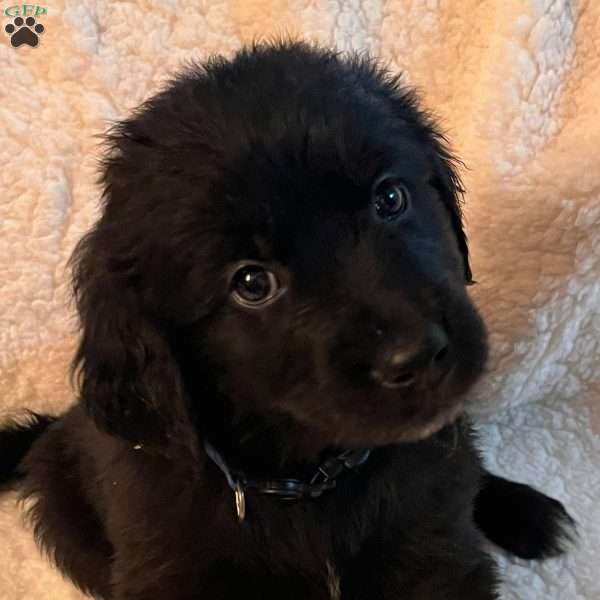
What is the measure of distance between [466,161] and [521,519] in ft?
2.39

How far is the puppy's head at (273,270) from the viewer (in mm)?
1192

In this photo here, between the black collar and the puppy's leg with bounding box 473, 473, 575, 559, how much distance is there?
0.53 metres

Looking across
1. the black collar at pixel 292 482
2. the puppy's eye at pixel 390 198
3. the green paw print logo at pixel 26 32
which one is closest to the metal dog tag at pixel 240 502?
the black collar at pixel 292 482

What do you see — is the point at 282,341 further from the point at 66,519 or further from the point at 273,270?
the point at 66,519

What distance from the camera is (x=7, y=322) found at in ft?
6.93

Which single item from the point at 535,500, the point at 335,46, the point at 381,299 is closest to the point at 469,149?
the point at 335,46

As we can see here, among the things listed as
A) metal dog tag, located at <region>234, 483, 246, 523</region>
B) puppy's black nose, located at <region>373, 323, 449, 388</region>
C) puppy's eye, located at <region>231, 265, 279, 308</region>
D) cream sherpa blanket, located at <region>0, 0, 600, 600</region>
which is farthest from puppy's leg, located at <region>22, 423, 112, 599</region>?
puppy's black nose, located at <region>373, 323, 449, 388</region>

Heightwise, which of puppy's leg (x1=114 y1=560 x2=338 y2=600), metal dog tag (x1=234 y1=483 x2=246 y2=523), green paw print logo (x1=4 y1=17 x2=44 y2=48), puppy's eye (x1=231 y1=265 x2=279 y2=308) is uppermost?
green paw print logo (x1=4 y1=17 x2=44 y2=48)

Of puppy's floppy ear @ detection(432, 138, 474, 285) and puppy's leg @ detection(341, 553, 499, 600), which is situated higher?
puppy's floppy ear @ detection(432, 138, 474, 285)

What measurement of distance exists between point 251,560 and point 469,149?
3.35 ft

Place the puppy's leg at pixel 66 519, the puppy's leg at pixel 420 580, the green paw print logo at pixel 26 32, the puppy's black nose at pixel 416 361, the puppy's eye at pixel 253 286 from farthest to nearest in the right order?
1. the green paw print logo at pixel 26 32
2. the puppy's leg at pixel 66 519
3. the puppy's leg at pixel 420 580
4. the puppy's eye at pixel 253 286
5. the puppy's black nose at pixel 416 361

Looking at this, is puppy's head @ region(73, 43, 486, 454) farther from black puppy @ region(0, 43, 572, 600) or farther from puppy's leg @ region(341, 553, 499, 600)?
puppy's leg @ region(341, 553, 499, 600)

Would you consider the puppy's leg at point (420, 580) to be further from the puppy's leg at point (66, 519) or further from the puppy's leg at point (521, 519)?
the puppy's leg at point (66, 519)

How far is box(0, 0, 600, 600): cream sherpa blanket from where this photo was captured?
1939 mm
